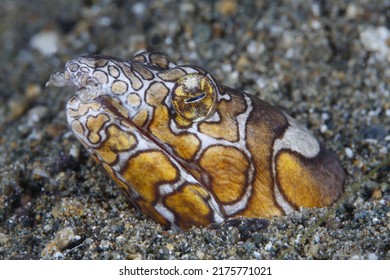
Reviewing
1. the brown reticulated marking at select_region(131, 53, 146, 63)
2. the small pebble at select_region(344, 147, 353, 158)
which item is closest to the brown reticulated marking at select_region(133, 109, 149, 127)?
the brown reticulated marking at select_region(131, 53, 146, 63)

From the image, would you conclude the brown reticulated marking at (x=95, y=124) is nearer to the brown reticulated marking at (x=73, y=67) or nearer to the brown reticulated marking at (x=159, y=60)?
the brown reticulated marking at (x=73, y=67)

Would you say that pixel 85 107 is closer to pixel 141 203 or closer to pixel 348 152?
pixel 141 203

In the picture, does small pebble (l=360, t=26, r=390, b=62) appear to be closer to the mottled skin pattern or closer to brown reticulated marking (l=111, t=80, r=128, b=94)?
the mottled skin pattern

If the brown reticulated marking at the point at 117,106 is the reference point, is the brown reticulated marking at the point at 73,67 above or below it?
above

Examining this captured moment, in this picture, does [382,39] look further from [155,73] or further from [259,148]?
[155,73]

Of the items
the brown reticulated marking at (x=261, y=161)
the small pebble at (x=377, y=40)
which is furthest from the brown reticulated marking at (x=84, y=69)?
the small pebble at (x=377, y=40)

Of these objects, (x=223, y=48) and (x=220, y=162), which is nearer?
(x=220, y=162)

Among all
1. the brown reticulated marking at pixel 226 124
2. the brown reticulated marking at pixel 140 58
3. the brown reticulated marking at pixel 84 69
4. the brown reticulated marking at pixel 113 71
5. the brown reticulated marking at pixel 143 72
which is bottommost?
the brown reticulated marking at pixel 226 124

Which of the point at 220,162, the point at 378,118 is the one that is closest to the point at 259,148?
the point at 220,162

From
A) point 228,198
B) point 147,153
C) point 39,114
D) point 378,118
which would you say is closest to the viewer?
point 147,153
